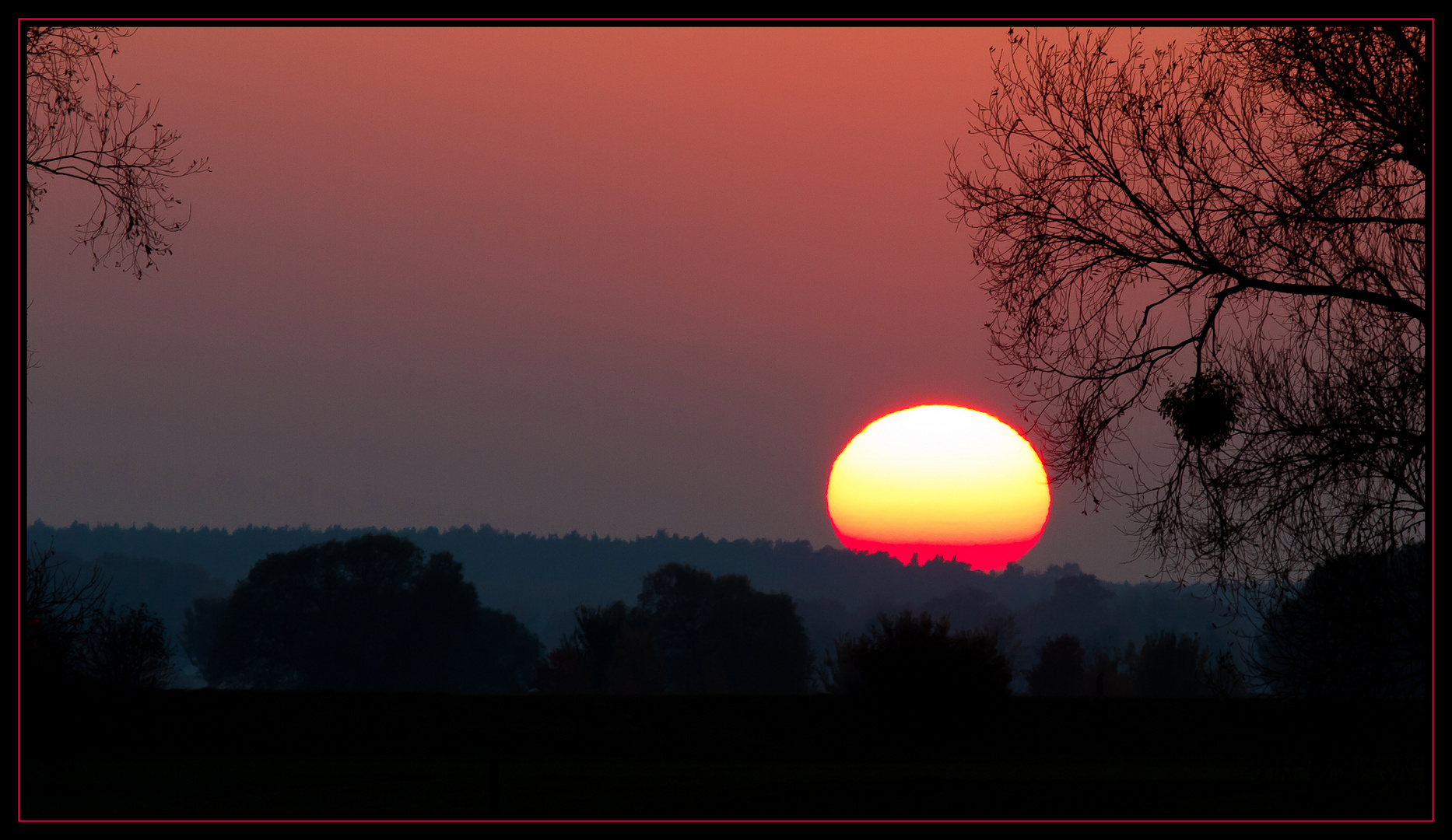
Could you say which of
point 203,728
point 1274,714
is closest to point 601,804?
point 1274,714

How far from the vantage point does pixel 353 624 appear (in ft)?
288

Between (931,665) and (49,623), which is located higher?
(49,623)

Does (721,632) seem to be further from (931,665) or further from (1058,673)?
(931,665)

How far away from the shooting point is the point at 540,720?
33688mm

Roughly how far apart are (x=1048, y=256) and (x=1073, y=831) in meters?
4.29

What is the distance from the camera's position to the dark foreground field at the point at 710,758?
13.3 m

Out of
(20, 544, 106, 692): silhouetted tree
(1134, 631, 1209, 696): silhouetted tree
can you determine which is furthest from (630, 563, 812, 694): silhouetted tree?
(20, 544, 106, 692): silhouetted tree

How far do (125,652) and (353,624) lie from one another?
62.0 metres

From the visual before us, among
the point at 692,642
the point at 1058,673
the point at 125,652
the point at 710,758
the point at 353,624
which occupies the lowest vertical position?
the point at 1058,673

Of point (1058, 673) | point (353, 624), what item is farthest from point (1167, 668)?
point (353, 624)

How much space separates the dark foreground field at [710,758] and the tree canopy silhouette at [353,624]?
5564 centimetres

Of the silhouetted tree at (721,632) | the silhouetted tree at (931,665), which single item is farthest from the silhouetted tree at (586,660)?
the silhouetted tree at (931,665)

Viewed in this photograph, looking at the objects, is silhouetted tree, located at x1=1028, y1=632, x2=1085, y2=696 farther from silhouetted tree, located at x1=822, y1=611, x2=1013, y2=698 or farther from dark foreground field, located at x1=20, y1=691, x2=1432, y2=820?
dark foreground field, located at x1=20, y1=691, x2=1432, y2=820

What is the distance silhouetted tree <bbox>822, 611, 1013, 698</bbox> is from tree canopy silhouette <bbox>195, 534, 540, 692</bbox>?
195ft
